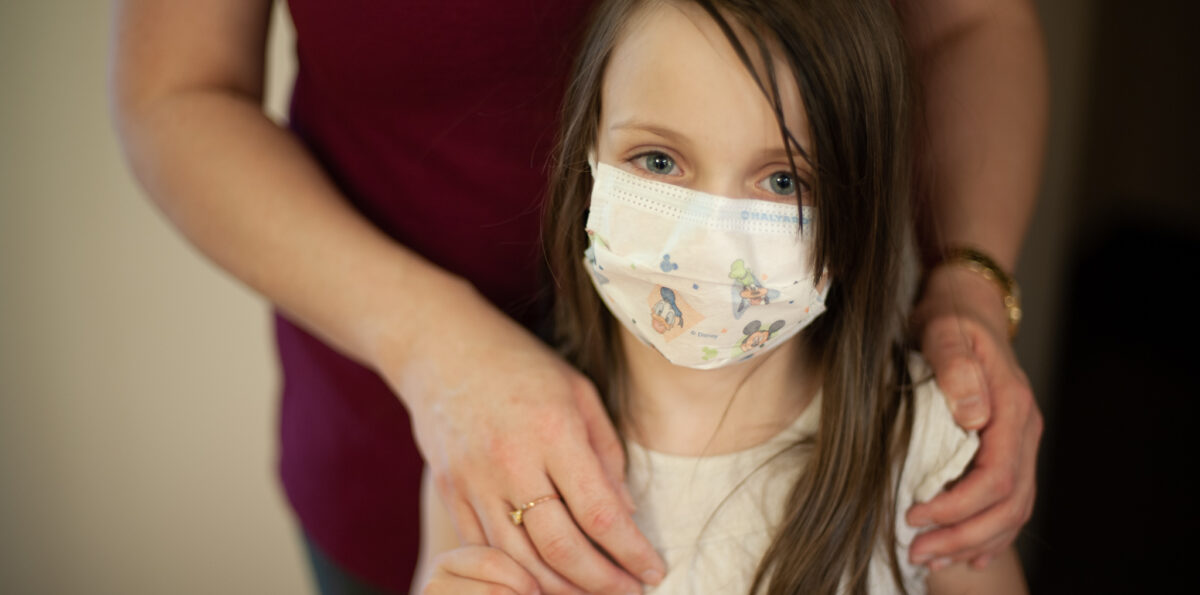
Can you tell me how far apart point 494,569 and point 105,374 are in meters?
1.54

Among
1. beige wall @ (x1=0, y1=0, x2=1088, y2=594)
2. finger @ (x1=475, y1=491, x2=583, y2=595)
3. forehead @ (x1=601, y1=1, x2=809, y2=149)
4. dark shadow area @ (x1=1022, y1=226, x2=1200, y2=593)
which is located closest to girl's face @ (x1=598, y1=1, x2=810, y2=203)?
forehead @ (x1=601, y1=1, x2=809, y2=149)

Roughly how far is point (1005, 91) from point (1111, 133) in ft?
6.44

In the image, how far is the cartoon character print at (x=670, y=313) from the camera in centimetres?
90

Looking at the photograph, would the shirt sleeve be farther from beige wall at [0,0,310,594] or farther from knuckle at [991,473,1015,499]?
beige wall at [0,0,310,594]

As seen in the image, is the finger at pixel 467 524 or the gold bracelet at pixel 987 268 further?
A: the gold bracelet at pixel 987 268

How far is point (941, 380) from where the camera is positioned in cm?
99

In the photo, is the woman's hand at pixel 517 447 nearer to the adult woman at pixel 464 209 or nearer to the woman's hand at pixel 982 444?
the adult woman at pixel 464 209

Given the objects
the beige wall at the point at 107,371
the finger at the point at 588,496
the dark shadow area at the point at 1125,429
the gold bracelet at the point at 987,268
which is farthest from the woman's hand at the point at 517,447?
the dark shadow area at the point at 1125,429

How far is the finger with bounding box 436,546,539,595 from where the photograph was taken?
902mm

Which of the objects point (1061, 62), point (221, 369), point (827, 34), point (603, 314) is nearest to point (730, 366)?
point (603, 314)

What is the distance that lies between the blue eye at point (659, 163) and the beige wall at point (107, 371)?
4.53 ft

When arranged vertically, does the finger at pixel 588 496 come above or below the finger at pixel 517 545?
above

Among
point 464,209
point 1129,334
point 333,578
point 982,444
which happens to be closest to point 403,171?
point 464,209

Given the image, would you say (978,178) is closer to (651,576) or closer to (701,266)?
(701,266)
